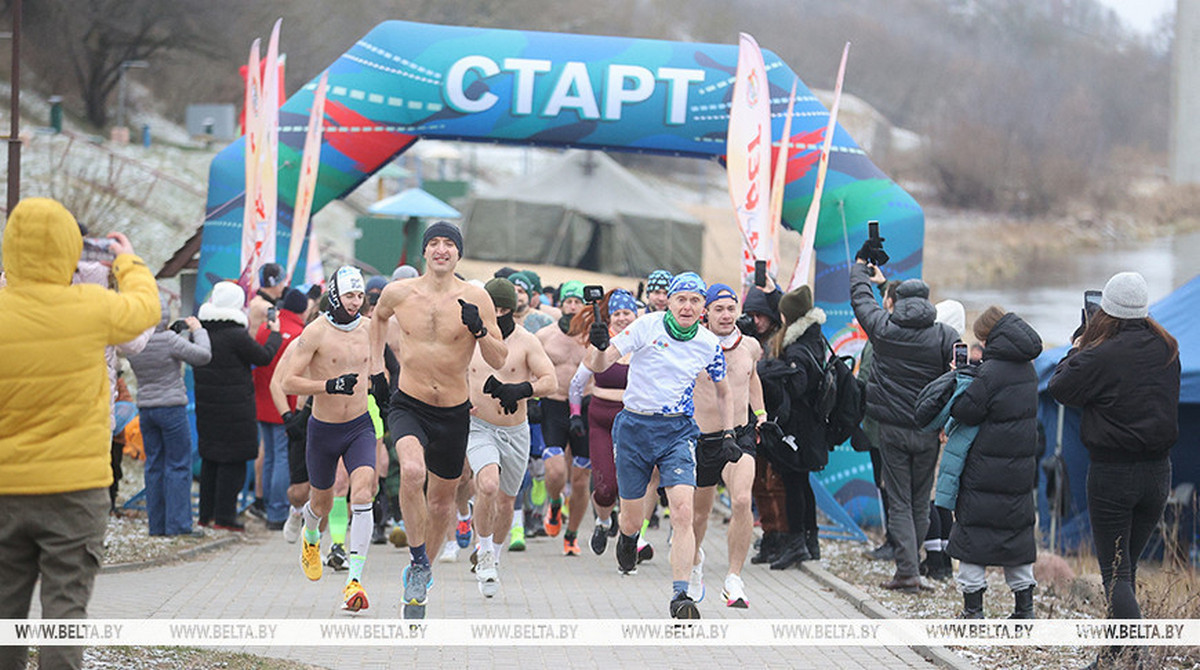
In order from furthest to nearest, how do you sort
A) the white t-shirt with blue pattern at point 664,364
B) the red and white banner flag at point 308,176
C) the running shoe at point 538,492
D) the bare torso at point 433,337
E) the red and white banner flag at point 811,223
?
the red and white banner flag at point 308,176
the red and white banner flag at point 811,223
the running shoe at point 538,492
the white t-shirt with blue pattern at point 664,364
the bare torso at point 433,337

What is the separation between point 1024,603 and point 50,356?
18.6 feet

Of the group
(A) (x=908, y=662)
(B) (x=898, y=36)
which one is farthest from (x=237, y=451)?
(B) (x=898, y=36)

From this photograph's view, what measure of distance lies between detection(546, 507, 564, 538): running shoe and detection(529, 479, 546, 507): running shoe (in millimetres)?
133

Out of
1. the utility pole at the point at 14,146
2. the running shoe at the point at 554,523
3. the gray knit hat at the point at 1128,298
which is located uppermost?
the utility pole at the point at 14,146

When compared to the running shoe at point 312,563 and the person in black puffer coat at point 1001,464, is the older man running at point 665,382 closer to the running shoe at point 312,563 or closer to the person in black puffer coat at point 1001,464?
the person in black puffer coat at point 1001,464

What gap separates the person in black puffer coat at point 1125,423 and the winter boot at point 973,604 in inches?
47.2

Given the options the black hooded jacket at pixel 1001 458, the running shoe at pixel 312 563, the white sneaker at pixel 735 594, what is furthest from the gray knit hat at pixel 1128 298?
the running shoe at pixel 312 563

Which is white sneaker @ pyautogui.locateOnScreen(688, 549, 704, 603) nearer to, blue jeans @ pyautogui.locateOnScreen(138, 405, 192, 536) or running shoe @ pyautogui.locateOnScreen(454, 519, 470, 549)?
running shoe @ pyautogui.locateOnScreen(454, 519, 470, 549)

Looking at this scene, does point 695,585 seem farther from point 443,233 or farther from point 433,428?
point 443,233

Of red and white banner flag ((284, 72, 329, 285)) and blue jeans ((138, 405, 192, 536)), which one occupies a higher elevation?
red and white banner flag ((284, 72, 329, 285))

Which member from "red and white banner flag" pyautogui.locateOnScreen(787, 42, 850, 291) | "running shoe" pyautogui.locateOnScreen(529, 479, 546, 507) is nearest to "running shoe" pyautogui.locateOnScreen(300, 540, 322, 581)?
"running shoe" pyautogui.locateOnScreen(529, 479, 546, 507)

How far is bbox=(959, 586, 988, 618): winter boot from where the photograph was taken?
9073mm

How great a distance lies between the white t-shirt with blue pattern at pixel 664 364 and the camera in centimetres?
917

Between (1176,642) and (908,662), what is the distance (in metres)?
1.32
